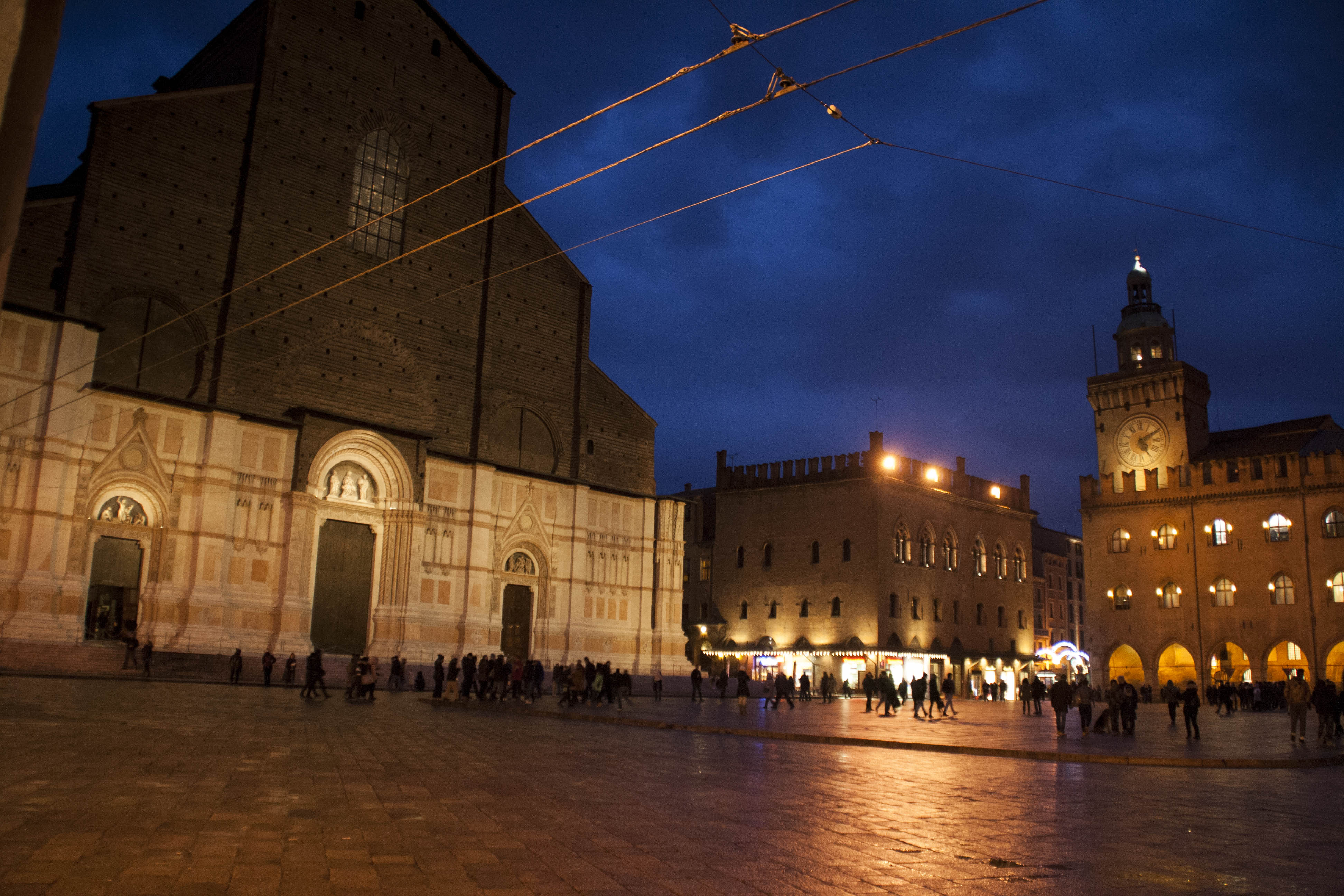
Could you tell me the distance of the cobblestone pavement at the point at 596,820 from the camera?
5387mm

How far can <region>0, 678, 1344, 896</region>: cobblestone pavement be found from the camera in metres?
5.39

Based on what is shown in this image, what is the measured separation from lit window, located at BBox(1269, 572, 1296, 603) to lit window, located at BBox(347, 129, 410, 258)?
4124cm

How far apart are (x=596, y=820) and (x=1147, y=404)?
5415 centimetres

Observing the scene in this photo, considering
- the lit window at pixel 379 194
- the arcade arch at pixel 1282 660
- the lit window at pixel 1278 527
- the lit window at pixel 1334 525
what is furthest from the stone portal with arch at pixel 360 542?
the lit window at pixel 1334 525

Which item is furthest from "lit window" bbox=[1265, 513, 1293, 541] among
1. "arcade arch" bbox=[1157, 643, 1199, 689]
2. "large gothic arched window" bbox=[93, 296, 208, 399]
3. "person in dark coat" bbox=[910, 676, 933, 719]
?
"large gothic arched window" bbox=[93, 296, 208, 399]

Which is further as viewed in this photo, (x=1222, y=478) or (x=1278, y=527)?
(x=1222, y=478)

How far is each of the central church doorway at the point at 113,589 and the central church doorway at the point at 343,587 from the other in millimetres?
5016

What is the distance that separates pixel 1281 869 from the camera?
6.38 meters

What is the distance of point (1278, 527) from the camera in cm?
4662

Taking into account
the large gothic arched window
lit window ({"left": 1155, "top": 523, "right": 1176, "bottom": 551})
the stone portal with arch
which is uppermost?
the large gothic arched window

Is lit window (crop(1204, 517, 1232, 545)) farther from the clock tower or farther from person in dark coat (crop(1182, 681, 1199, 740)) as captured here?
person in dark coat (crop(1182, 681, 1199, 740))

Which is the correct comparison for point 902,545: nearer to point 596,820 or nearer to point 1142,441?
point 1142,441

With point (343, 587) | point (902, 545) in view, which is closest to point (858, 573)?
point (902, 545)

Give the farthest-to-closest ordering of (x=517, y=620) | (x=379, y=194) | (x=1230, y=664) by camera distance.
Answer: (x=1230, y=664), (x=517, y=620), (x=379, y=194)
